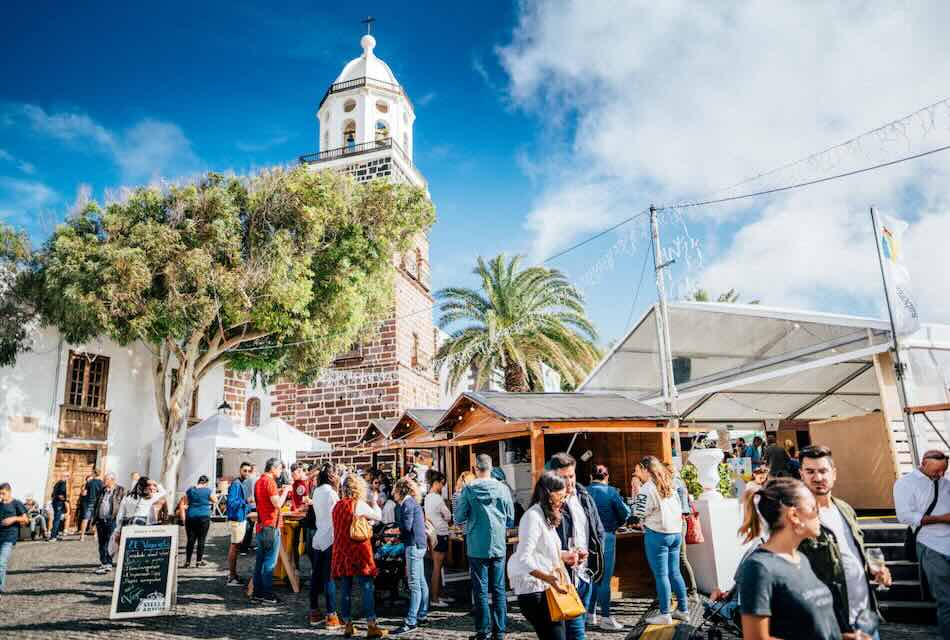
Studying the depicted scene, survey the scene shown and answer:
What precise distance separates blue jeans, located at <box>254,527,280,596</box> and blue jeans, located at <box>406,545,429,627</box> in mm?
2348

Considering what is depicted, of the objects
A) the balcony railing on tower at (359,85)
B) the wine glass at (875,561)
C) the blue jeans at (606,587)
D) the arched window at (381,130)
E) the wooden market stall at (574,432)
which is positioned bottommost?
the blue jeans at (606,587)

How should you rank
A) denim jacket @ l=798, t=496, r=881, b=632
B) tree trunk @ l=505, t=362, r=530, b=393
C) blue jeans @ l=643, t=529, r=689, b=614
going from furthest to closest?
tree trunk @ l=505, t=362, r=530, b=393 → blue jeans @ l=643, t=529, r=689, b=614 → denim jacket @ l=798, t=496, r=881, b=632

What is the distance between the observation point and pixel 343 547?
6633mm

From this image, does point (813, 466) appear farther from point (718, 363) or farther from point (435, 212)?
point (435, 212)

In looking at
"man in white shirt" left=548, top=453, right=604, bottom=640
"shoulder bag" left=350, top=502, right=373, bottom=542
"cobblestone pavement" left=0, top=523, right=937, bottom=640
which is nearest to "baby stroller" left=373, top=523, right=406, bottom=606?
"cobblestone pavement" left=0, top=523, right=937, bottom=640

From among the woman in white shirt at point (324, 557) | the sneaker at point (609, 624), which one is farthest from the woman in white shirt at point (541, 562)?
the woman in white shirt at point (324, 557)

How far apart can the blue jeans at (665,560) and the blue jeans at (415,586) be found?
2.47 meters

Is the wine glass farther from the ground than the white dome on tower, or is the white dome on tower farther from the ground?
the white dome on tower

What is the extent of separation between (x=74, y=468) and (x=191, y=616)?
13223 mm

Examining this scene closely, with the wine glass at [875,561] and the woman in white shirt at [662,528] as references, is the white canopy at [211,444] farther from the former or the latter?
the wine glass at [875,561]

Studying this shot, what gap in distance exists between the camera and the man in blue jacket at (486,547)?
5746mm

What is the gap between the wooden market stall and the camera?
337 inches

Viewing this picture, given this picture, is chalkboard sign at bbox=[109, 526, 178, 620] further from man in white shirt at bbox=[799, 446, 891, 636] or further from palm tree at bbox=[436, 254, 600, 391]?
palm tree at bbox=[436, 254, 600, 391]

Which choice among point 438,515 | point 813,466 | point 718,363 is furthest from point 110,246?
point 813,466
